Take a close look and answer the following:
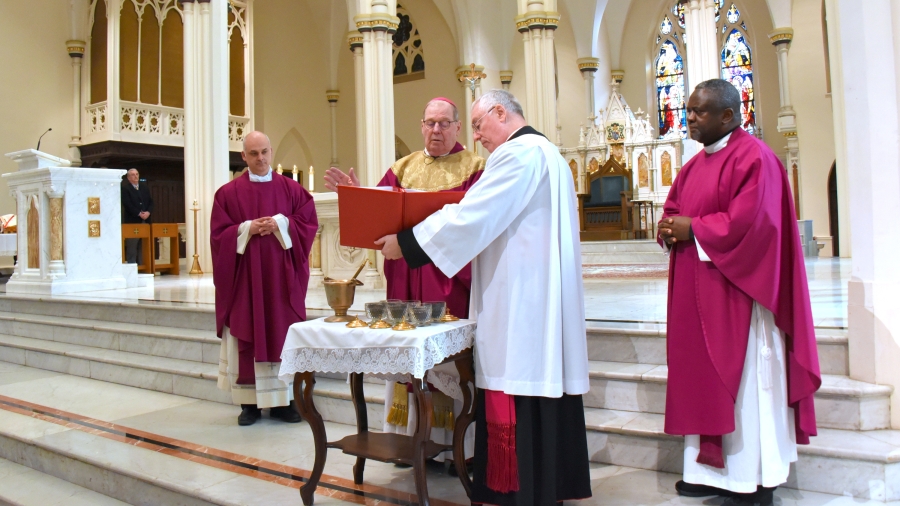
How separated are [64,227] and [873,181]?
7.94 m

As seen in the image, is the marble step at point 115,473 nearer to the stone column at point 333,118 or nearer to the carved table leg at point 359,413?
the carved table leg at point 359,413

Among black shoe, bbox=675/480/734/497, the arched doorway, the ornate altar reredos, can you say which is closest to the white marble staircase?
black shoe, bbox=675/480/734/497

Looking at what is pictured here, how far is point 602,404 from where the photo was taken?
11.7ft

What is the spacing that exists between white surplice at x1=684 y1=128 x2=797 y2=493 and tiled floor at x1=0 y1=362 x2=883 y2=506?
0.20 m

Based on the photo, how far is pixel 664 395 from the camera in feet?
11.2

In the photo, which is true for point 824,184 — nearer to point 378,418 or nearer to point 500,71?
point 500,71

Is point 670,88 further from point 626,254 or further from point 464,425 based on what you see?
point 464,425

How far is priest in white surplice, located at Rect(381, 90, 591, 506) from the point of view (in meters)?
2.54

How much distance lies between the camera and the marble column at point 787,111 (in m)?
16.5

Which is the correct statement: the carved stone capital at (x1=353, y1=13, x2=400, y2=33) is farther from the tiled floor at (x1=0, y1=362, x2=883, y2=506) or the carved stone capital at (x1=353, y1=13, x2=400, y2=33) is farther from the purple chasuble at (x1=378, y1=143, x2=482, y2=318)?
the purple chasuble at (x1=378, y1=143, x2=482, y2=318)

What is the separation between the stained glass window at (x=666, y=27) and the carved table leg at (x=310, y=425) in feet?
65.9

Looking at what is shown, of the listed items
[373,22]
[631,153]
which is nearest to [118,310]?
[373,22]

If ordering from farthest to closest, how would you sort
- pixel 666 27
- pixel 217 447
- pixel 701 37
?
Answer: pixel 666 27 → pixel 701 37 → pixel 217 447

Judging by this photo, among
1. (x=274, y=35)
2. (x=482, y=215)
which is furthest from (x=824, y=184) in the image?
(x=482, y=215)
